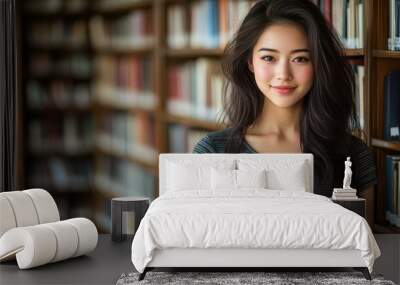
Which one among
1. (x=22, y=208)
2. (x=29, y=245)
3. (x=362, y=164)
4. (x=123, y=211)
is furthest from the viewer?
(x=362, y=164)

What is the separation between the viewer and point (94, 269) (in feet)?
15.4

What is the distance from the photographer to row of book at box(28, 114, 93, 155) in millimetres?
6477

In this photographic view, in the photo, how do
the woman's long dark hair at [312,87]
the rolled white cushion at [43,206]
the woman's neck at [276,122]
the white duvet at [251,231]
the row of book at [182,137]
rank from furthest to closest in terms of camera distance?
the row of book at [182,137] < the woman's neck at [276,122] < the woman's long dark hair at [312,87] < the rolled white cushion at [43,206] < the white duvet at [251,231]

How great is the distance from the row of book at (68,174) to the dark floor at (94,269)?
1.25m

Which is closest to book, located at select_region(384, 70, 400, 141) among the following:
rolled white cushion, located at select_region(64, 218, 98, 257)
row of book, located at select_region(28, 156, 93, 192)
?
rolled white cushion, located at select_region(64, 218, 98, 257)

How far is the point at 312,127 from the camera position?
18.8 ft

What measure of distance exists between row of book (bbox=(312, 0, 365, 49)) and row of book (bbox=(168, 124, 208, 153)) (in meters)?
1.13

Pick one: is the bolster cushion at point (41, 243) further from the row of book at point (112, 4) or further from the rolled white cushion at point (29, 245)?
the row of book at point (112, 4)

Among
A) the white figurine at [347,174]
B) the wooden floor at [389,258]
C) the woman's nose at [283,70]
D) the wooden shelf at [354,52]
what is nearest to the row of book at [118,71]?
the woman's nose at [283,70]

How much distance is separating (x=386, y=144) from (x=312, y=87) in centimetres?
64

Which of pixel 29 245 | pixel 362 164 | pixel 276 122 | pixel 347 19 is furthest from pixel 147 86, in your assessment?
pixel 29 245

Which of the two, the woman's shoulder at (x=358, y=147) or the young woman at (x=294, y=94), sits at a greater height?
the young woman at (x=294, y=94)

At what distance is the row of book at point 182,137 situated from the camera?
609 cm

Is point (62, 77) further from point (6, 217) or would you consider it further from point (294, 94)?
point (6, 217)
